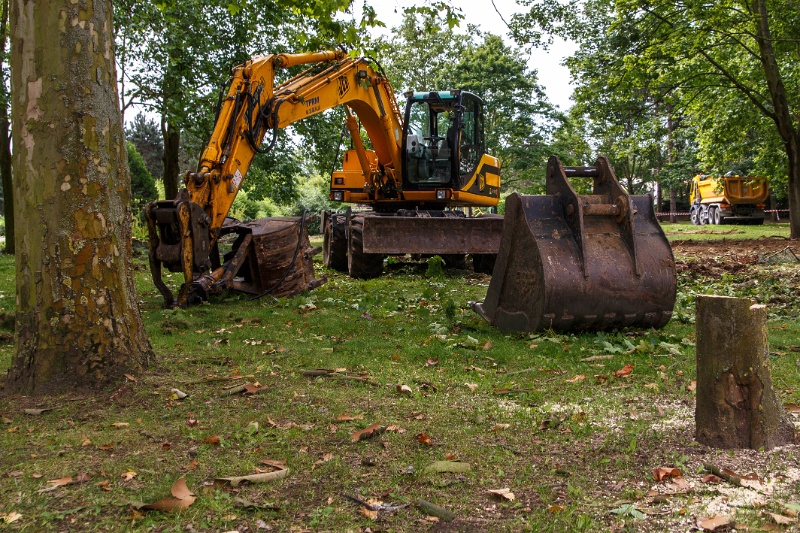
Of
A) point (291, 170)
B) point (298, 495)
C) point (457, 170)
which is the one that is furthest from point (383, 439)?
point (291, 170)

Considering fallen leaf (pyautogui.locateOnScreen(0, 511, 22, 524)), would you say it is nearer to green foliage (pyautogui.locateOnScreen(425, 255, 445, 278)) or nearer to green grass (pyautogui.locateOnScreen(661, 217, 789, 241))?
green foliage (pyautogui.locateOnScreen(425, 255, 445, 278))

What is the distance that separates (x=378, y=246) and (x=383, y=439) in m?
8.19

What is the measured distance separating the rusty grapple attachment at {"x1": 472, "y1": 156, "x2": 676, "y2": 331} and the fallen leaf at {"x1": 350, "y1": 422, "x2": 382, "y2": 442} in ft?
8.87

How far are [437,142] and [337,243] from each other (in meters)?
2.66

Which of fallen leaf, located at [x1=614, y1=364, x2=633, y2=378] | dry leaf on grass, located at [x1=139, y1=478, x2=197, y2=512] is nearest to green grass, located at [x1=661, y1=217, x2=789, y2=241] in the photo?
fallen leaf, located at [x1=614, y1=364, x2=633, y2=378]

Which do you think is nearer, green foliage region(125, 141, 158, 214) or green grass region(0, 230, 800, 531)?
green grass region(0, 230, 800, 531)

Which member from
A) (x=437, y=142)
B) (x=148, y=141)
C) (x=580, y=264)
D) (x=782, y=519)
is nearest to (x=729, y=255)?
(x=437, y=142)

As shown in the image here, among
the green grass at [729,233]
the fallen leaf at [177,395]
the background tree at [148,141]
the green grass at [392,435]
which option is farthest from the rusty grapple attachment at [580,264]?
the background tree at [148,141]

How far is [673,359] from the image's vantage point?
5805 millimetres

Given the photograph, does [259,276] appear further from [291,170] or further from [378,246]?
[291,170]

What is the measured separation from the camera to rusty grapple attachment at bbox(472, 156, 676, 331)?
646cm

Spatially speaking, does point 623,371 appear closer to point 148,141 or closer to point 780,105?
point 780,105

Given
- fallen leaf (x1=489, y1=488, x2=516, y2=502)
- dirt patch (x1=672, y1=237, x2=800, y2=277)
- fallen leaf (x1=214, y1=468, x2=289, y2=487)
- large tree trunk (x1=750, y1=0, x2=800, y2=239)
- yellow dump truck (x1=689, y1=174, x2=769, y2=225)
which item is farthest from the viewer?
yellow dump truck (x1=689, y1=174, x2=769, y2=225)

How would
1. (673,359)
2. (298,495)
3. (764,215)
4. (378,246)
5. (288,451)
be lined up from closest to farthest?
(298,495), (288,451), (673,359), (378,246), (764,215)
